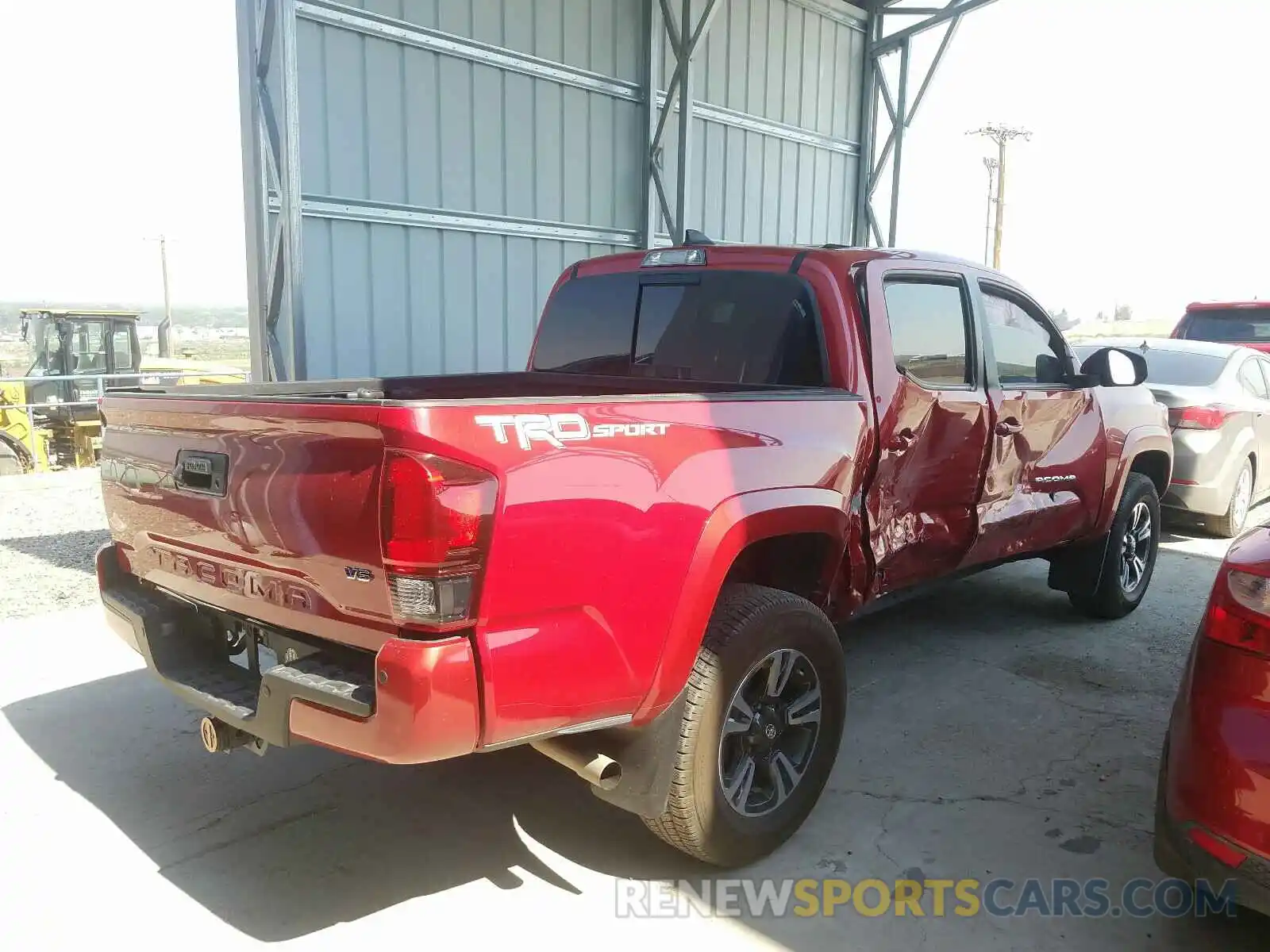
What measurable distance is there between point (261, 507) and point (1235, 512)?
8081mm

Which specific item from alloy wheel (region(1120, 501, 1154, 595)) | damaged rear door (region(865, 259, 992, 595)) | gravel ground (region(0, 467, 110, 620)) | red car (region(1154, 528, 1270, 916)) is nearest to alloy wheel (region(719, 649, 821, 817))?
damaged rear door (region(865, 259, 992, 595))

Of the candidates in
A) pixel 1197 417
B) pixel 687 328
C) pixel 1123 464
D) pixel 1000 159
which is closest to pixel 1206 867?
pixel 687 328

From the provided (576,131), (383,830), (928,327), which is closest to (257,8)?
(576,131)

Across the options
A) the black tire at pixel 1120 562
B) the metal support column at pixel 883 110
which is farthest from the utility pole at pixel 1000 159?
the black tire at pixel 1120 562

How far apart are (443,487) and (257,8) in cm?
619

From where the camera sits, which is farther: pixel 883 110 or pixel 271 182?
pixel 883 110

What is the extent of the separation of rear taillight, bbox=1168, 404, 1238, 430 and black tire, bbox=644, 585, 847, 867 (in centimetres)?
554

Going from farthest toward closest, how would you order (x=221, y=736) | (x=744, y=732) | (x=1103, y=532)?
(x=1103, y=532) < (x=744, y=732) < (x=221, y=736)

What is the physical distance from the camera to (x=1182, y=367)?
8.02m

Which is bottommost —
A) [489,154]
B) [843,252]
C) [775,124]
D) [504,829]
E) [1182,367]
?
[504,829]

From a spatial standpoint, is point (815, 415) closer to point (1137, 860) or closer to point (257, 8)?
point (1137, 860)

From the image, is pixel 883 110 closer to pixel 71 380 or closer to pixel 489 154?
pixel 489 154

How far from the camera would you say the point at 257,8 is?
6.91 metres

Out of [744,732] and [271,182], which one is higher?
[271,182]
